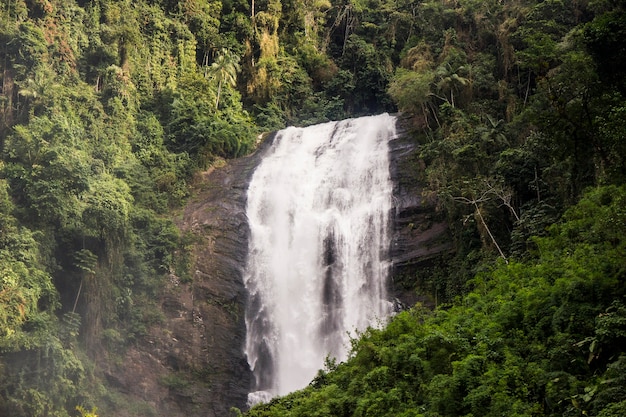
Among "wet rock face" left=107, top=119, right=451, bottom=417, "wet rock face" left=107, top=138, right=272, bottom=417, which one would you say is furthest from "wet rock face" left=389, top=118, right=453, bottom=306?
"wet rock face" left=107, top=138, right=272, bottom=417

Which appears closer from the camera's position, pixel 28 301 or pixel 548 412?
pixel 548 412

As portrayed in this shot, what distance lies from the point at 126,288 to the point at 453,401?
71.5 feet

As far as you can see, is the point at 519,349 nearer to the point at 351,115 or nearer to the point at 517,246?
the point at 517,246

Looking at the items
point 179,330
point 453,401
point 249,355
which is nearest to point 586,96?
point 453,401

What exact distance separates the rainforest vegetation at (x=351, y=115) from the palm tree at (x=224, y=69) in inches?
5.1

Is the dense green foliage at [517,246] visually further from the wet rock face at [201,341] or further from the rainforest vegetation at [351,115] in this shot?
the wet rock face at [201,341]

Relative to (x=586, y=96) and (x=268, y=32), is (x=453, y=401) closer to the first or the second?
(x=586, y=96)

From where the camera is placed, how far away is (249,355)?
31562mm

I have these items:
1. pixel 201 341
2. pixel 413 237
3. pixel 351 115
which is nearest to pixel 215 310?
pixel 201 341

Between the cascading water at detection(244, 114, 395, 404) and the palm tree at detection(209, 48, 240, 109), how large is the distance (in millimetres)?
7421

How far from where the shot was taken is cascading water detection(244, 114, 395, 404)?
30.7 m

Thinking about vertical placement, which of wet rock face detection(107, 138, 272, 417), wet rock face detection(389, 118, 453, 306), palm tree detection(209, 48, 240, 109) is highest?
palm tree detection(209, 48, 240, 109)

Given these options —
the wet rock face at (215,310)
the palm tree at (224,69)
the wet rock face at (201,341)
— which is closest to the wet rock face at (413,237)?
the wet rock face at (215,310)

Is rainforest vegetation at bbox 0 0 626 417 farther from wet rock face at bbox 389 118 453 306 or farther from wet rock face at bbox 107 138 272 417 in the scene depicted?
wet rock face at bbox 107 138 272 417
